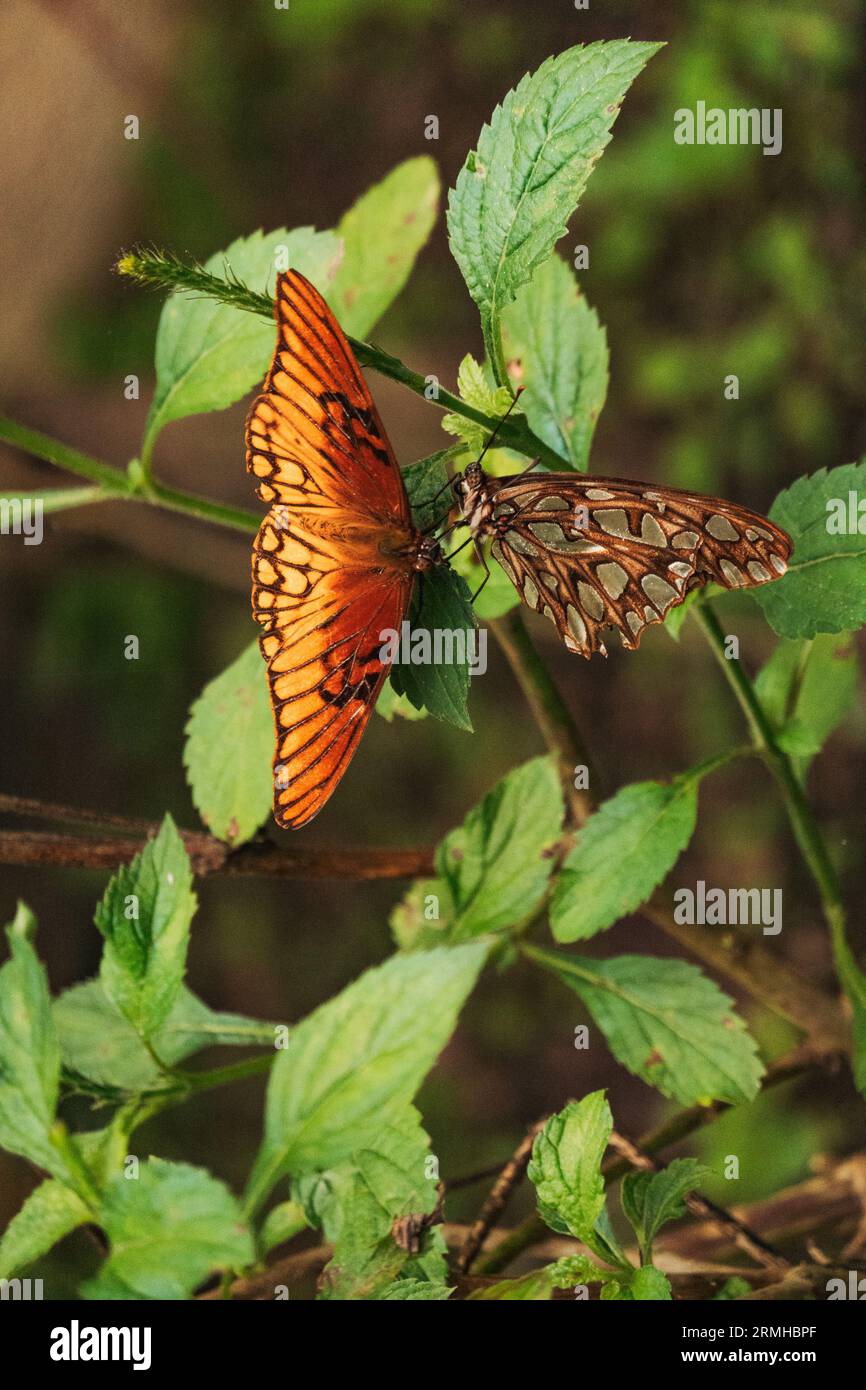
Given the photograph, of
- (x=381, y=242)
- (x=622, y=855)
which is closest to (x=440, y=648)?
(x=622, y=855)

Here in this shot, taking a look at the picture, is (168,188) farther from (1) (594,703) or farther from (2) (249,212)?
(1) (594,703)

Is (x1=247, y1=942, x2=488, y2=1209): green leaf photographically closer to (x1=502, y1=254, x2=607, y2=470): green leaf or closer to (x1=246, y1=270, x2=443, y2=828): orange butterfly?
(x1=246, y1=270, x2=443, y2=828): orange butterfly

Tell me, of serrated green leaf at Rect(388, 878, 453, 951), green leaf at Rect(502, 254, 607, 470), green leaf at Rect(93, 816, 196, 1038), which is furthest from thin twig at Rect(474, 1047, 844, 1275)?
green leaf at Rect(502, 254, 607, 470)

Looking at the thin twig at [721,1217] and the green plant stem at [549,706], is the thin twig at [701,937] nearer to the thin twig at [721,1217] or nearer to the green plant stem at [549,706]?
the green plant stem at [549,706]

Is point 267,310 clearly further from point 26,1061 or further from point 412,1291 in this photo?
point 412,1291

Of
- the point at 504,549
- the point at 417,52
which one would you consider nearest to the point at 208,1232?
the point at 504,549

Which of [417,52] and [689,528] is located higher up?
[417,52]
